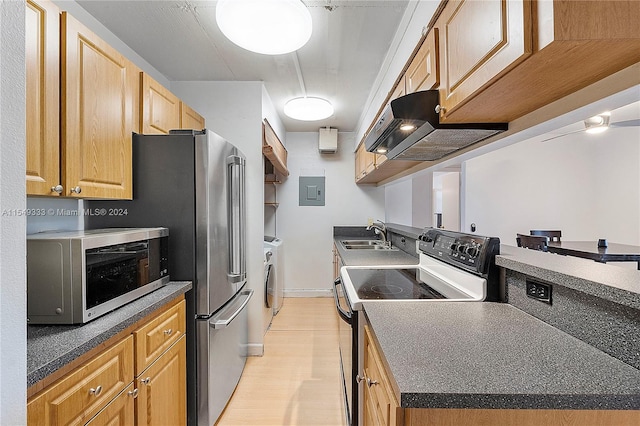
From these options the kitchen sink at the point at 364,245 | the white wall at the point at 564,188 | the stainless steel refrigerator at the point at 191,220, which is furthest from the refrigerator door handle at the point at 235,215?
the white wall at the point at 564,188

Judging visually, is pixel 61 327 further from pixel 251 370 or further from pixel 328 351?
pixel 328 351

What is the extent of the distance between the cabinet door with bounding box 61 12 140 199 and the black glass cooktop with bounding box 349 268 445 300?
136 centimetres

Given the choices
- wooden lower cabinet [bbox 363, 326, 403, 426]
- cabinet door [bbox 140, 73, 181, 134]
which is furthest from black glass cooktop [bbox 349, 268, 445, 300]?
cabinet door [bbox 140, 73, 181, 134]

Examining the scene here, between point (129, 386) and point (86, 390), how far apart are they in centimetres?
24

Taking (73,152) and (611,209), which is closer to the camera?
(73,152)

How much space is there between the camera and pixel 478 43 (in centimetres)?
96

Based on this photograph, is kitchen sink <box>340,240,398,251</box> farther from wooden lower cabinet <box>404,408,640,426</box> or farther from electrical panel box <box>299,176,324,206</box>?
wooden lower cabinet <box>404,408,640,426</box>

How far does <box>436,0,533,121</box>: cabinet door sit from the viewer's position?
0.78 metres

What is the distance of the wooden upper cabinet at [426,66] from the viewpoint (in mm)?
1312

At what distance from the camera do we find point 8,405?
1.96 feet

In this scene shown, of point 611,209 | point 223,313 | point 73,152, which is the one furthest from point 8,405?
point 611,209

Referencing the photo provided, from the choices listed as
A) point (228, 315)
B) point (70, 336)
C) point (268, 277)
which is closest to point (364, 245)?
point (268, 277)

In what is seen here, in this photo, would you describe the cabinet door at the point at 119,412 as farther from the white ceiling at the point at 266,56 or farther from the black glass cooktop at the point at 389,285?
the white ceiling at the point at 266,56

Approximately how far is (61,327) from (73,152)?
0.72m
